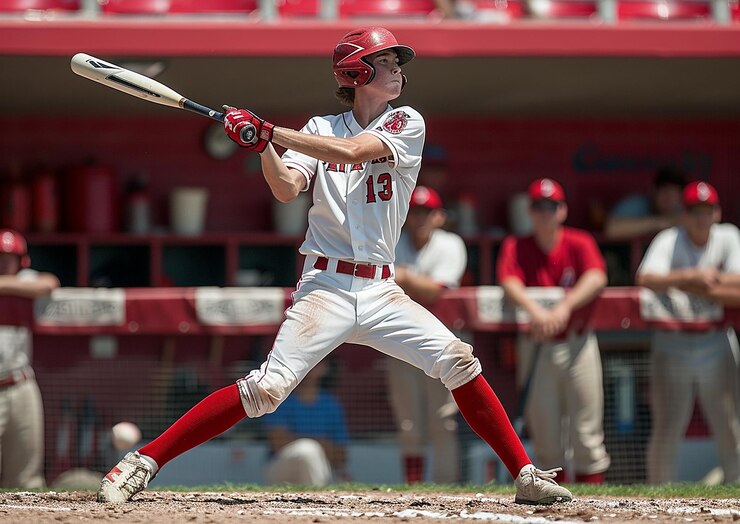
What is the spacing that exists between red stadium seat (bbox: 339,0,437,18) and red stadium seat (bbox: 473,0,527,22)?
1.09 ft

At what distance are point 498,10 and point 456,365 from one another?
4.08 metres

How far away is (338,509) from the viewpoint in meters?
3.96

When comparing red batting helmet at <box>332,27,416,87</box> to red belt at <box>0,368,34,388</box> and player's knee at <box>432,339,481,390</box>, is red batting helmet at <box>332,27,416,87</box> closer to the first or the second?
player's knee at <box>432,339,481,390</box>

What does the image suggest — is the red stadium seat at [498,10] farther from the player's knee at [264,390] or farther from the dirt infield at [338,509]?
the player's knee at [264,390]

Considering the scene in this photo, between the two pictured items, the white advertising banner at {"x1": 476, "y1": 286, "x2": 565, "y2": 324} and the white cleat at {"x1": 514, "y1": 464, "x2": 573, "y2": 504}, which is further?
the white advertising banner at {"x1": 476, "y1": 286, "x2": 565, "y2": 324}

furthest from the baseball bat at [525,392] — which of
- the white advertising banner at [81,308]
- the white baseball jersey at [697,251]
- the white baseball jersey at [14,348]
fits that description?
the white baseball jersey at [14,348]

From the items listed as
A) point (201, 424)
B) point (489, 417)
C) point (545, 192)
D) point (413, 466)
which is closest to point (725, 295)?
point (545, 192)

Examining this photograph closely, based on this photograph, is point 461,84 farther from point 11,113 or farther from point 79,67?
point 79,67

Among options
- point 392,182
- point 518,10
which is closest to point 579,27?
point 518,10

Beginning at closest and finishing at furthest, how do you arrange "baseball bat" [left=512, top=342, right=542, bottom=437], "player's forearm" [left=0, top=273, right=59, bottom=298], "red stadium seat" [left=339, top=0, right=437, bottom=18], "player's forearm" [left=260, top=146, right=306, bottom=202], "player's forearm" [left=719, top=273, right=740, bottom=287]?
"player's forearm" [left=260, top=146, right=306, bottom=202] < "player's forearm" [left=0, top=273, right=59, bottom=298] < "baseball bat" [left=512, top=342, right=542, bottom=437] < "player's forearm" [left=719, top=273, right=740, bottom=287] < "red stadium seat" [left=339, top=0, right=437, bottom=18]

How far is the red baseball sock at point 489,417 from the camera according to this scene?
13.0 feet

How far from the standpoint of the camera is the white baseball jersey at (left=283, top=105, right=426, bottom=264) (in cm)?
393

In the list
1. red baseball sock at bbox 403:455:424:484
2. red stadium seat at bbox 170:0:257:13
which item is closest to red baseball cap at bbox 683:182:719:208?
red baseball sock at bbox 403:455:424:484

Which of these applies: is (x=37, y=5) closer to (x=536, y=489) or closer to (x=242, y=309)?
(x=242, y=309)
